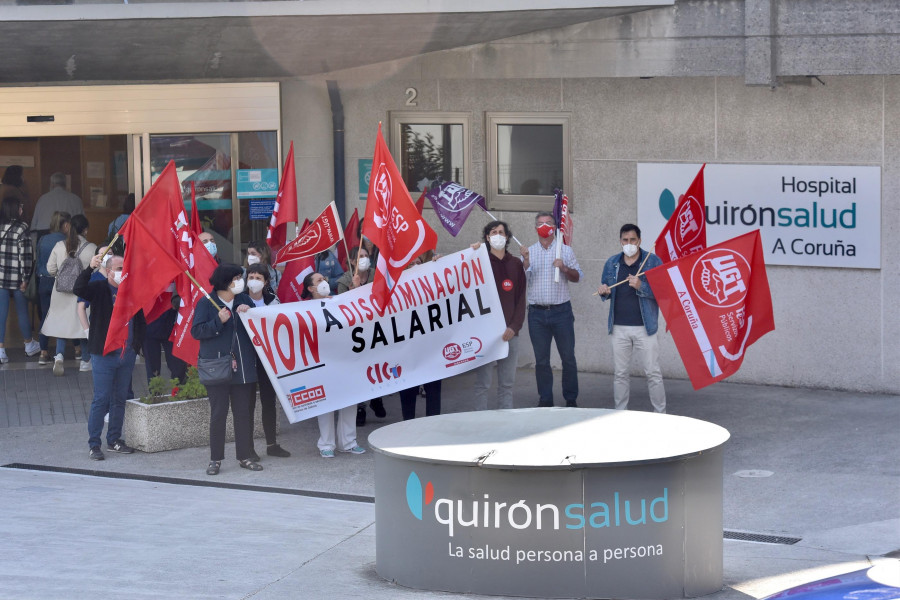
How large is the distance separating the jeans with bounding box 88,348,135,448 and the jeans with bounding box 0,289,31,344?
15.4ft

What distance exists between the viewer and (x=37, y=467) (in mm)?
11148

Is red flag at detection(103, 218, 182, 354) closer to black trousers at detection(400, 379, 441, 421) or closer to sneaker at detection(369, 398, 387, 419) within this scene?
black trousers at detection(400, 379, 441, 421)

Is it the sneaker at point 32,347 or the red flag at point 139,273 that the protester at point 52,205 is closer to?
the sneaker at point 32,347

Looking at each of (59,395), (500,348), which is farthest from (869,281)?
(59,395)

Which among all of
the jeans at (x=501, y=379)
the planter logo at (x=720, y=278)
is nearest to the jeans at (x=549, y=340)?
the jeans at (x=501, y=379)

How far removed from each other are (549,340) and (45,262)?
6.39 m

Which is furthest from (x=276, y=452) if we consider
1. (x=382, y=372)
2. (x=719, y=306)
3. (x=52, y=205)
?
(x=52, y=205)

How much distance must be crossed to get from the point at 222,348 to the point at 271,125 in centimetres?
596

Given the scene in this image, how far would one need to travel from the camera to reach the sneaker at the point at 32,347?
16.0 m

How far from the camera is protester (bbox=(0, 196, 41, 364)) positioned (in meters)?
15.4

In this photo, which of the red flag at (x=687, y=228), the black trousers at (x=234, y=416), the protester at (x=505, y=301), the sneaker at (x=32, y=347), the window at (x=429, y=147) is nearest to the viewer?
the black trousers at (x=234, y=416)

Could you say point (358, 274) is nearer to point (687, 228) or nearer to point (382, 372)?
point (382, 372)

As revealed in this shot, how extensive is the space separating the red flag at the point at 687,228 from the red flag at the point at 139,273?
14.6 ft

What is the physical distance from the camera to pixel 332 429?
11445mm
